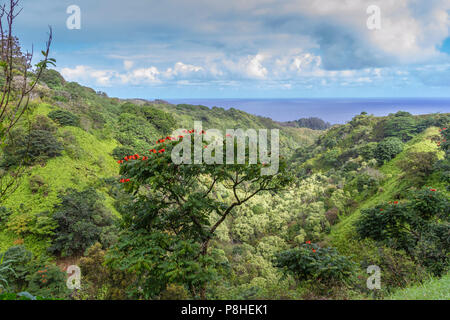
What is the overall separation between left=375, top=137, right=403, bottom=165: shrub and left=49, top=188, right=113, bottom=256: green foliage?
2161 cm

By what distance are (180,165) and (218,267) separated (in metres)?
1.95

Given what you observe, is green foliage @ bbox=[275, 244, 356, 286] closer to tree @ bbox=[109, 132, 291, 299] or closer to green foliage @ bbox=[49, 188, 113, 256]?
tree @ bbox=[109, 132, 291, 299]

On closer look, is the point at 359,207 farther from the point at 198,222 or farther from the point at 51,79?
the point at 51,79

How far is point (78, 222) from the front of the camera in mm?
10781

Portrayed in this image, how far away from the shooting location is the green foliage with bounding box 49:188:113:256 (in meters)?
10.5

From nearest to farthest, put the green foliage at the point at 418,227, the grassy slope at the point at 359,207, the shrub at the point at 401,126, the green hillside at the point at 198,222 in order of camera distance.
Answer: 1. the green hillside at the point at 198,222
2. the green foliage at the point at 418,227
3. the grassy slope at the point at 359,207
4. the shrub at the point at 401,126

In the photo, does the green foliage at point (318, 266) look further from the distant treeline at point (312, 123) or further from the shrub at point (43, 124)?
the distant treeline at point (312, 123)

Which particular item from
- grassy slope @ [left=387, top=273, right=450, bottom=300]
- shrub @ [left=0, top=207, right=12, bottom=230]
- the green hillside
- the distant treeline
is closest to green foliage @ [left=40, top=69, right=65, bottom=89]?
the green hillside

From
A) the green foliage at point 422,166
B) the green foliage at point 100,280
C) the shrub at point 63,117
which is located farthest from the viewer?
the shrub at point 63,117

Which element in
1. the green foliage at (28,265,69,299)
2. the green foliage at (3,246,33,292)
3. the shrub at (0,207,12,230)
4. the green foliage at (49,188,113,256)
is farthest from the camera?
the shrub at (0,207,12,230)

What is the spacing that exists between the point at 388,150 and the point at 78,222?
23.2m

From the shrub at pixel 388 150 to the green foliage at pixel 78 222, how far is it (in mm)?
21612

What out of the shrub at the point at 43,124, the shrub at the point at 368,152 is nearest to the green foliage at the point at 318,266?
the shrub at the point at 43,124

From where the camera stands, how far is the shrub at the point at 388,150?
21.8m
